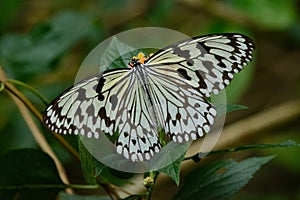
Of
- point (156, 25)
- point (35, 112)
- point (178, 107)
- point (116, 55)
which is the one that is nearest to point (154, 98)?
point (178, 107)

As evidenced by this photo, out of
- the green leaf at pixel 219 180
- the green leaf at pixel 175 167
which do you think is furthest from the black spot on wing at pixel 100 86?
the green leaf at pixel 219 180

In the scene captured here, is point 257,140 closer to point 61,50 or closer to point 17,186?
point 61,50

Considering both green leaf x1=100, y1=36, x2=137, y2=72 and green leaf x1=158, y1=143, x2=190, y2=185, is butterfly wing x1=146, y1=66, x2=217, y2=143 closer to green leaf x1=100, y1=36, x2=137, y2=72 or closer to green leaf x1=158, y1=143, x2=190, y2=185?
green leaf x1=158, y1=143, x2=190, y2=185

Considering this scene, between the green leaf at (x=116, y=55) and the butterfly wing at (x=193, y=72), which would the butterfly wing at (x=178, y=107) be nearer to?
the butterfly wing at (x=193, y=72)

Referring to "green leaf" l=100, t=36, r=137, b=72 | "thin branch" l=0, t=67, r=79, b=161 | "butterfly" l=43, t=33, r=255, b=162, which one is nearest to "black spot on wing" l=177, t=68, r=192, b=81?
"butterfly" l=43, t=33, r=255, b=162

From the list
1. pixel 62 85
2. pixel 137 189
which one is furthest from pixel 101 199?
pixel 62 85

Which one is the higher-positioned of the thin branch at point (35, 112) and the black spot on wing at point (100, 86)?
the black spot on wing at point (100, 86)

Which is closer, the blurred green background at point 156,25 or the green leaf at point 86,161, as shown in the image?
the green leaf at point 86,161
